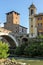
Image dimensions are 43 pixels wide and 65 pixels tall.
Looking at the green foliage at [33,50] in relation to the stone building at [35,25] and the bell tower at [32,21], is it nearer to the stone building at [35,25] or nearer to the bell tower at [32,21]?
the stone building at [35,25]

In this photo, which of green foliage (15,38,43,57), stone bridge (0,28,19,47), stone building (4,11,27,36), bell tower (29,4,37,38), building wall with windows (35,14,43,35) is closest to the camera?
green foliage (15,38,43,57)

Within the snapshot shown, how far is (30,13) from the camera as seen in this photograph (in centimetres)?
6906

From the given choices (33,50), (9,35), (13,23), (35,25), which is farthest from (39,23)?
(13,23)

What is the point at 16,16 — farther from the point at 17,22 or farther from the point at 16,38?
the point at 16,38

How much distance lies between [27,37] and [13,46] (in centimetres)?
708

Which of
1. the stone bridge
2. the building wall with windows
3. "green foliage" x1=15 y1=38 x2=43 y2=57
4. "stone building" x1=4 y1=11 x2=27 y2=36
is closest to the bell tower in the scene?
the building wall with windows

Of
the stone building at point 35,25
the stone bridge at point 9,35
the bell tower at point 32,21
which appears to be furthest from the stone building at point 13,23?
the stone building at point 35,25

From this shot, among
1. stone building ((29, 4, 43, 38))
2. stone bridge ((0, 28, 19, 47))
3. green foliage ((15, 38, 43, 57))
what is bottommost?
green foliage ((15, 38, 43, 57))

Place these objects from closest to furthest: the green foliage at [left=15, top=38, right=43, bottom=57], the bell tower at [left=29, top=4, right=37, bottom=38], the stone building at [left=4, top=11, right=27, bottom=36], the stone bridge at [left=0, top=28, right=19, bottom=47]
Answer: the green foliage at [left=15, top=38, right=43, bottom=57] < the stone bridge at [left=0, top=28, right=19, bottom=47] < the bell tower at [left=29, top=4, right=37, bottom=38] < the stone building at [left=4, top=11, right=27, bottom=36]

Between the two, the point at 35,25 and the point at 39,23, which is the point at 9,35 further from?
the point at 39,23

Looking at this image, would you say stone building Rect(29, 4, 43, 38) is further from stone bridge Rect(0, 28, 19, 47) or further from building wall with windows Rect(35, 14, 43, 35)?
stone bridge Rect(0, 28, 19, 47)

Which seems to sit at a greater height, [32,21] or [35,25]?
[32,21]

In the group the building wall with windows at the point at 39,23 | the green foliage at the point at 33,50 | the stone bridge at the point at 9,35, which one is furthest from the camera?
the building wall with windows at the point at 39,23

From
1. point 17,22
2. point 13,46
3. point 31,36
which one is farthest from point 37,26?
point 17,22
